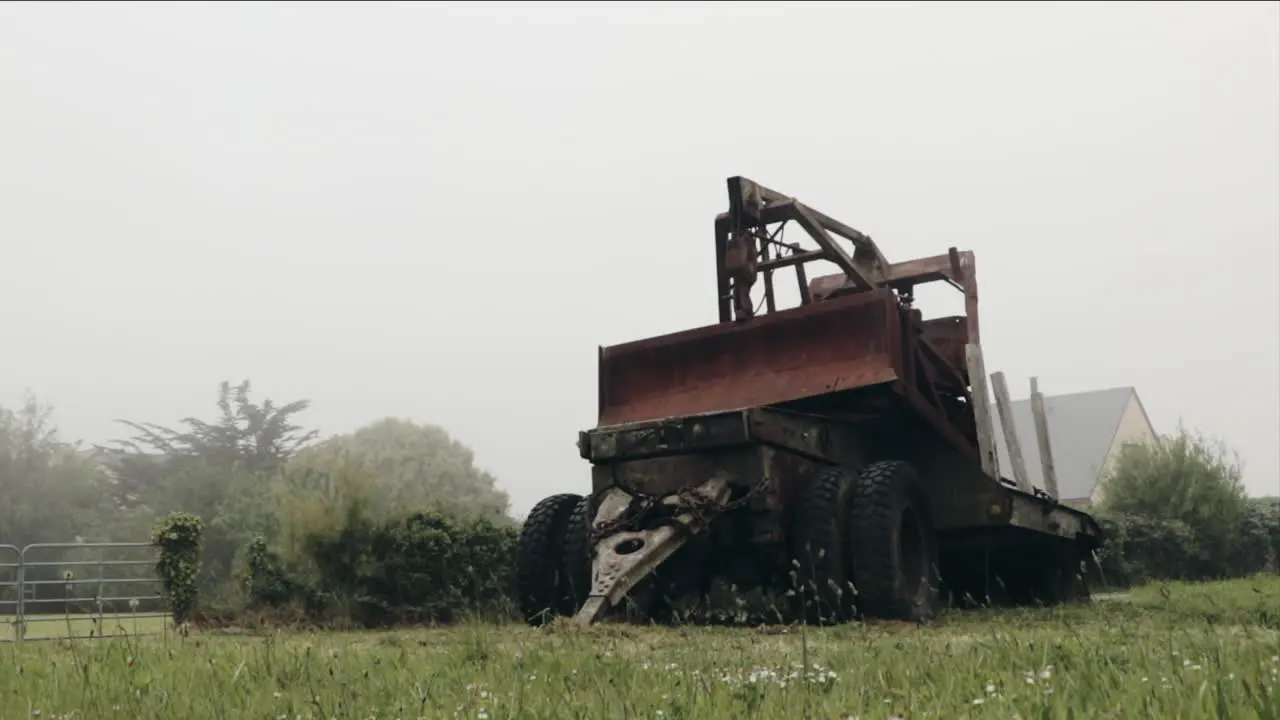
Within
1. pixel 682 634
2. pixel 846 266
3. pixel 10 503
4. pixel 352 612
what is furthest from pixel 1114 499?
pixel 10 503

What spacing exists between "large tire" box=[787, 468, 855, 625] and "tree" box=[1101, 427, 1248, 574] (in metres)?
17.0

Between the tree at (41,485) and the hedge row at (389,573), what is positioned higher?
the tree at (41,485)

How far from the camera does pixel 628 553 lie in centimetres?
792

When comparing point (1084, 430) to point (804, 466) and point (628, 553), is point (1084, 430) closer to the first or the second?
point (804, 466)

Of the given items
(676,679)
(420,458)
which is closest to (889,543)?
(676,679)

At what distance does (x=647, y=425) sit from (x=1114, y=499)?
62.7 feet

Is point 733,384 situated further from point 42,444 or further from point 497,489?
point 42,444

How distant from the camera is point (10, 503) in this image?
126 feet

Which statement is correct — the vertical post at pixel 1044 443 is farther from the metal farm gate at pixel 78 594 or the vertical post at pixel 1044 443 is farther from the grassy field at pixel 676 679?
the metal farm gate at pixel 78 594

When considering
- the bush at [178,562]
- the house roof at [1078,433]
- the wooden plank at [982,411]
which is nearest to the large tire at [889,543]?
the wooden plank at [982,411]

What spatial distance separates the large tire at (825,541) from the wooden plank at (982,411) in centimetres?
197

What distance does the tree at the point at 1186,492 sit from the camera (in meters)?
23.2

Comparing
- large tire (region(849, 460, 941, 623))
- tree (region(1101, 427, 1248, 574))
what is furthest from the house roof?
large tire (region(849, 460, 941, 623))

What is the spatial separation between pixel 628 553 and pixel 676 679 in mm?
4061
